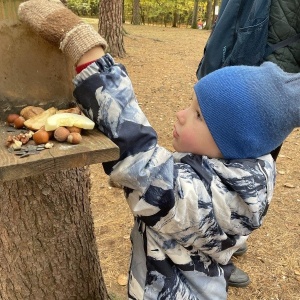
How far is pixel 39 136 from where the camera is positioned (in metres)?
1.19

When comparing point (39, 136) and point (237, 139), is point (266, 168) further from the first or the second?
point (39, 136)

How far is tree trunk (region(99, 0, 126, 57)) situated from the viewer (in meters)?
8.16

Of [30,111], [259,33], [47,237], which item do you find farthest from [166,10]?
[30,111]

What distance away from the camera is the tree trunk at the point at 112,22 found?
8164 millimetres

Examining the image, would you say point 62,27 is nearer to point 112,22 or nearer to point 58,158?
point 58,158

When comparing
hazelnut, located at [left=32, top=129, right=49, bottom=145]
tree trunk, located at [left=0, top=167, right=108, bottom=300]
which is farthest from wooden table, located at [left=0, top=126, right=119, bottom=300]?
hazelnut, located at [left=32, top=129, right=49, bottom=145]

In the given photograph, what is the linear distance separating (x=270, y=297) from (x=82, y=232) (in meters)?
1.52

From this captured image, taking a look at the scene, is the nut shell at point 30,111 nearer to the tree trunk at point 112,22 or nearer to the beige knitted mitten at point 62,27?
the beige knitted mitten at point 62,27

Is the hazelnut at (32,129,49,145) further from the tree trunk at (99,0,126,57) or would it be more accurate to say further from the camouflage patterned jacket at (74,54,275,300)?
the tree trunk at (99,0,126,57)

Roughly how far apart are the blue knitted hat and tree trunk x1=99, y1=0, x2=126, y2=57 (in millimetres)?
7324

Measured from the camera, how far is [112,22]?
8.39 metres

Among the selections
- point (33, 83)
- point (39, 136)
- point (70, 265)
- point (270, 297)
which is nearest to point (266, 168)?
point (39, 136)

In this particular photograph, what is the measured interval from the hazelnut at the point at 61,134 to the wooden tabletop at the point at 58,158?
0.02m

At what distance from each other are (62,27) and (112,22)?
7.50m
